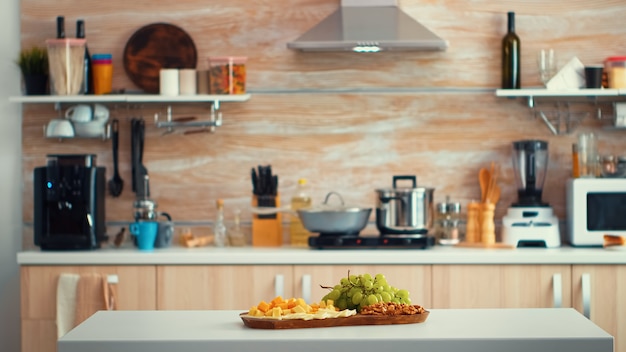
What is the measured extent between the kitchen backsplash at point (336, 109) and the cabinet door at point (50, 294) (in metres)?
0.57

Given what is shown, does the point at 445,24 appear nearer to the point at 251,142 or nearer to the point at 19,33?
the point at 251,142

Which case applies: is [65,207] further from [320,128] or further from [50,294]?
[320,128]

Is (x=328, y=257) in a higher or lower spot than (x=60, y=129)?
lower

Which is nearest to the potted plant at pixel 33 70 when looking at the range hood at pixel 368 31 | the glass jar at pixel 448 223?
the range hood at pixel 368 31

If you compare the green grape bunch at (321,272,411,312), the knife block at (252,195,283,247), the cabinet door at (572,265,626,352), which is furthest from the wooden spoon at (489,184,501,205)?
the green grape bunch at (321,272,411,312)

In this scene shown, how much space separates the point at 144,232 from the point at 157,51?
0.93m

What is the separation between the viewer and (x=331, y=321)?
103 inches

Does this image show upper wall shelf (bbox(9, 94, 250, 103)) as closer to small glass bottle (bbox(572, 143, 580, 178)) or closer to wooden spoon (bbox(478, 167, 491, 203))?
wooden spoon (bbox(478, 167, 491, 203))

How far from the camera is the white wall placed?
4.83 m

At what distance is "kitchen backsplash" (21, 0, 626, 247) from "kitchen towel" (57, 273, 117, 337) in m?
0.60

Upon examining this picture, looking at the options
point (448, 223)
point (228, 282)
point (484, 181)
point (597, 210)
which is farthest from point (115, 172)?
point (597, 210)

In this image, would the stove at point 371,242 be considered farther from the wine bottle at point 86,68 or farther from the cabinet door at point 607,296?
the wine bottle at point 86,68

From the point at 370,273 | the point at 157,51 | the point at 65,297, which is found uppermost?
the point at 157,51

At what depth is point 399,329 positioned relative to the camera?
2570 mm
